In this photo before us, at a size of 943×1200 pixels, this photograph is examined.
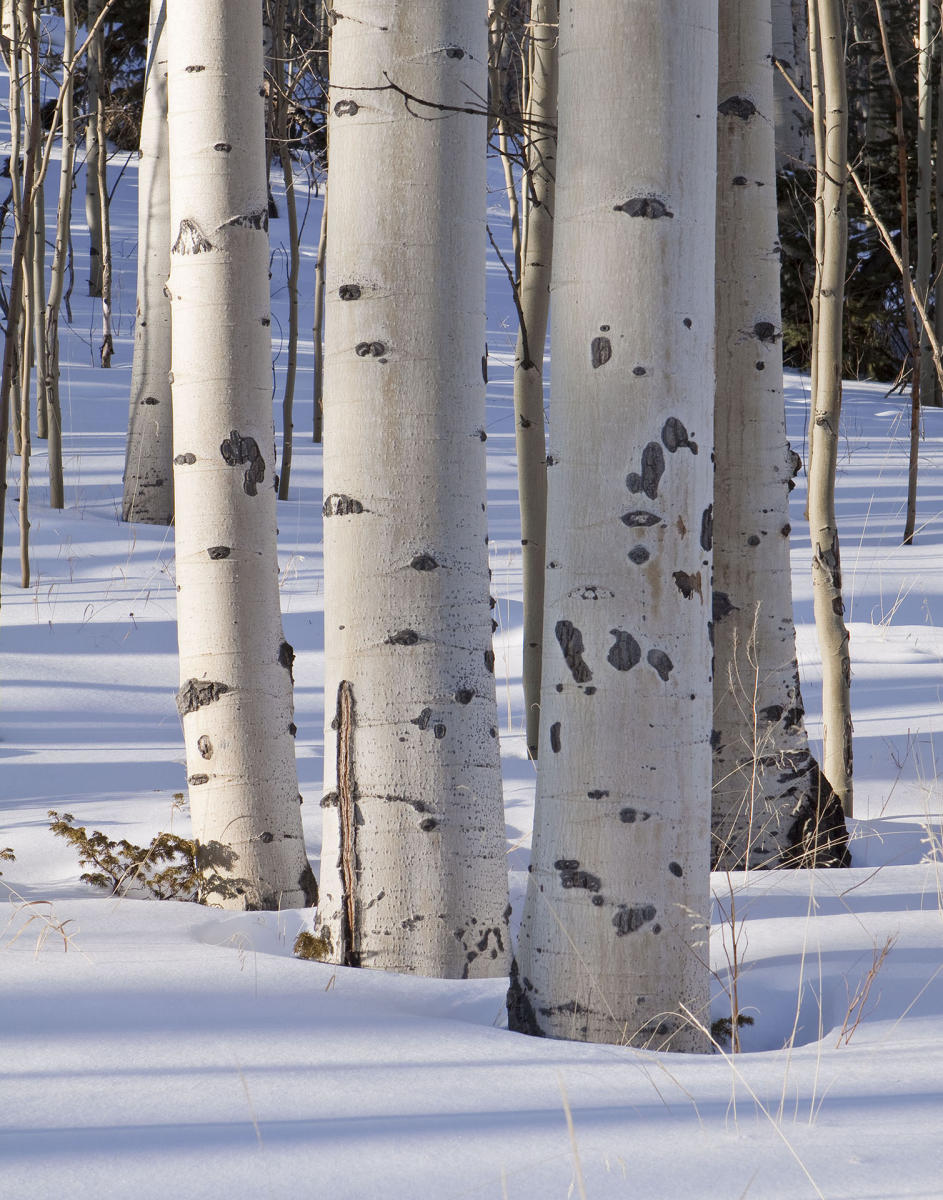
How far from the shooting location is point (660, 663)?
1695 mm

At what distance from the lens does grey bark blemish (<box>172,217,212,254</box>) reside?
2582mm

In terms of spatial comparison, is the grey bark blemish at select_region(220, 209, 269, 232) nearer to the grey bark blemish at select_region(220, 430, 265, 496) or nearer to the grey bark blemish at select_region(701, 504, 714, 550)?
the grey bark blemish at select_region(220, 430, 265, 496)

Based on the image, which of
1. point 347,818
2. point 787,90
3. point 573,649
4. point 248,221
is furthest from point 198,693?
point 787,90

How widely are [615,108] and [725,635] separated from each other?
5.61 feet

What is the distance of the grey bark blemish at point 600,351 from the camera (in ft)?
5.58

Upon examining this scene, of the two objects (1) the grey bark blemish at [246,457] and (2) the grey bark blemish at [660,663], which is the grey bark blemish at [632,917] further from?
(1) the grey bark blemish at [246,457]

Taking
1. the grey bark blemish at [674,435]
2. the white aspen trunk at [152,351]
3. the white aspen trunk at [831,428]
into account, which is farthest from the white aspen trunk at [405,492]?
the white aspen trunk at [152,351]

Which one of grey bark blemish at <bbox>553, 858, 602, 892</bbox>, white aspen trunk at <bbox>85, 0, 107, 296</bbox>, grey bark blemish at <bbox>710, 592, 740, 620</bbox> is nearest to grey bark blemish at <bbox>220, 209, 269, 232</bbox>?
grey bark blemish at <bbox>710, 592, 740, 620</bbox>

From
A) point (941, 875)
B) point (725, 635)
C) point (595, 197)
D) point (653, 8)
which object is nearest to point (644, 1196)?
point (595, 197)

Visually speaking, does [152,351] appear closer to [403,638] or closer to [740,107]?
[740,107]

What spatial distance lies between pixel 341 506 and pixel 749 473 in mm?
1463

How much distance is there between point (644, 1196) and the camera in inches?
45.6

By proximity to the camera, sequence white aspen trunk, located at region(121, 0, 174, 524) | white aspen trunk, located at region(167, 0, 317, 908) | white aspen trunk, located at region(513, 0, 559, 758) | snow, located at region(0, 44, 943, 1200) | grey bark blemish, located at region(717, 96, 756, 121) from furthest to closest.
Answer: white aspen trunk, located at region(121, 0, 174, 524) → white aspen trunk, located at region(513, 0, 559, 758) → grey bark blemish, located at region(717, 96, 756, 121) → white aspen trunk, located at region(167, 0, 317, 908) → snow, located at region(0, 44, 943, 1200)

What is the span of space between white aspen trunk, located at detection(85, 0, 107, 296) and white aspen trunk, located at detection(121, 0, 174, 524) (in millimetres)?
2293
